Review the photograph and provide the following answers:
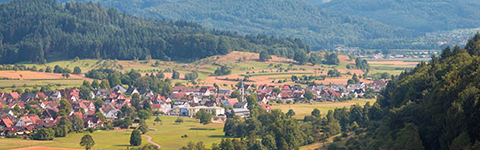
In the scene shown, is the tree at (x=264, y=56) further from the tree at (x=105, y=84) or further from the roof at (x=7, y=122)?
the roof at (x=7, y=122)

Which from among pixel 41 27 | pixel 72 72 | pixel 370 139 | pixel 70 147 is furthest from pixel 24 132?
pixel 41 27

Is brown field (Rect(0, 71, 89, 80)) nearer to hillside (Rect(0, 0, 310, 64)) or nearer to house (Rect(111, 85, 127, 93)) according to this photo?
house (Rect(111, 85, 127, 93))

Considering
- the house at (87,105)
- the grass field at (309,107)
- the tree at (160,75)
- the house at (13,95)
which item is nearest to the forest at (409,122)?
the grass field at (309,107)

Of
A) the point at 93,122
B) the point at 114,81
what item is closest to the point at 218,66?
the point at 114,81

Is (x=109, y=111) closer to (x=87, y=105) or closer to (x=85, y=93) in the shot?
(x=87, y=105)

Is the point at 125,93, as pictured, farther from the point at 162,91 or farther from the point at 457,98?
the point at 457,98

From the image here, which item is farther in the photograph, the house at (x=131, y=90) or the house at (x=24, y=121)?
the house at (x=131, y=90)

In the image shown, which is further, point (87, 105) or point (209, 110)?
point (87, 105)
